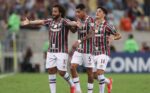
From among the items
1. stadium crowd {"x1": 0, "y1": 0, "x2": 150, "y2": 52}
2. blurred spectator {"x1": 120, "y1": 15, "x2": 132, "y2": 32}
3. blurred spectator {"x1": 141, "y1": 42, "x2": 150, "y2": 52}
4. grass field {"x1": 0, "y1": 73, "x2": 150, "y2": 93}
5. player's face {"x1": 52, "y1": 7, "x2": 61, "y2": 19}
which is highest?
stadium crowd {"x1": 0, "y1": 0, "x2": 150, "y2": 52}

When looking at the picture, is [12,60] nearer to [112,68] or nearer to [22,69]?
[22,69]

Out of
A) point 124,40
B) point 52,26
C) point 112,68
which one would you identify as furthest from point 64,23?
point 124,40

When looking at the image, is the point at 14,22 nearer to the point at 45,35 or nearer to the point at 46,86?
the point at 45,35

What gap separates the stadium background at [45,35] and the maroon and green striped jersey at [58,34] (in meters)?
14.9

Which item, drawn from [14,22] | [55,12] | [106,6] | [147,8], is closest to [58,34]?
[55,12]

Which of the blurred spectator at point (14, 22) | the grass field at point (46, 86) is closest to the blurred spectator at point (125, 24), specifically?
the blurred spectator at point (14, 22)

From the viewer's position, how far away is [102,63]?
18.8 m

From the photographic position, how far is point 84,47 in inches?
754

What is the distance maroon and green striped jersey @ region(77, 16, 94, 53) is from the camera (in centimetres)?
1886

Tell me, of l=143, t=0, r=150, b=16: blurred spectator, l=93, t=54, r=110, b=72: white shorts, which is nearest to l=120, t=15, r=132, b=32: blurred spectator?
l=143, t=0, r=150, b=16: blurred spectator

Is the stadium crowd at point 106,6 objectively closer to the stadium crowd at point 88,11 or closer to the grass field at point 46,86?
the stadium crowd at point 88,11

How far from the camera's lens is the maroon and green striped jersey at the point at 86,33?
18.9 metres

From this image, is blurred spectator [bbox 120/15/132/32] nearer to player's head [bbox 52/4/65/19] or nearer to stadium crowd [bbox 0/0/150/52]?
stadium crowd [bbox 0/0/150/52]

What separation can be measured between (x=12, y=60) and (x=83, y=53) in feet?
54.2
